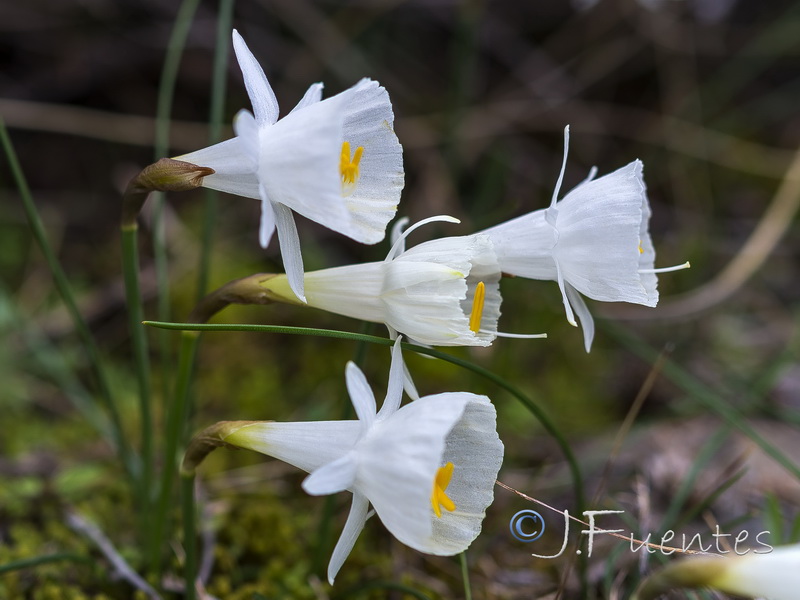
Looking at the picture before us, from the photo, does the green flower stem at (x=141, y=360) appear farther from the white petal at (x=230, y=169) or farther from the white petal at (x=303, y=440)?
the white petal at (x=303, y=440)

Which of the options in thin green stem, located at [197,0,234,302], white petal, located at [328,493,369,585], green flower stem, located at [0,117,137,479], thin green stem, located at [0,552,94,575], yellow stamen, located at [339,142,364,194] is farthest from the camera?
thin green stem, located at [197,0,234,302]

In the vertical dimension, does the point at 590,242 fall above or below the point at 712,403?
above

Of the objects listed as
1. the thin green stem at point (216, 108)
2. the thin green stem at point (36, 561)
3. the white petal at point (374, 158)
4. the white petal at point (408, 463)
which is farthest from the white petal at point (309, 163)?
the thin green stem at point (36, 561)

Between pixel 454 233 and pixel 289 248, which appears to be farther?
pixel 454 233

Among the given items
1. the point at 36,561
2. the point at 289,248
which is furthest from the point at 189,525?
the point at 289,248

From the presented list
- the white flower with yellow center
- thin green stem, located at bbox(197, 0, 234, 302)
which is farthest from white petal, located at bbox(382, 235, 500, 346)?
thin green stem, located at bbox(197, 0, 234, 302)

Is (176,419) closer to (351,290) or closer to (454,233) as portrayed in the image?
(351,290)

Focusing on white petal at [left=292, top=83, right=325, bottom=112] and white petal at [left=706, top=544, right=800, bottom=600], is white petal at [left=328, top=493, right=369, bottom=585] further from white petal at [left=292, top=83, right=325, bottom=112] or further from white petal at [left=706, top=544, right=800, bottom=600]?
white petal at [left=292, top=83, right=325, bottom=112]
